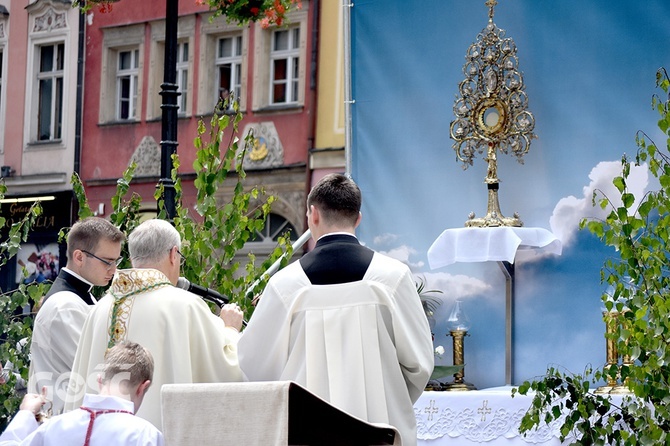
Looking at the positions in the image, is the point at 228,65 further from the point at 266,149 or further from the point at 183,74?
the point at 266,149

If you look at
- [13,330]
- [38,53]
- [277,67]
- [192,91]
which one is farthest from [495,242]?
[38,53]

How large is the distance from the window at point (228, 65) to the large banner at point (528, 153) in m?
15.4

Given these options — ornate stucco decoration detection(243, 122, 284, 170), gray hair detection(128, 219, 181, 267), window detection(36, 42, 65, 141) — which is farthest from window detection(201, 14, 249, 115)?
gray hair detection(128, 219, 181, 267)

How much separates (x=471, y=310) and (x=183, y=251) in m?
2.31

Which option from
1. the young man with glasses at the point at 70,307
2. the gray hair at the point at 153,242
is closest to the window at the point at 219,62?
the young man with glasses at the point at 70,307

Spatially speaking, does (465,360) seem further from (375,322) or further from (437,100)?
(375,322)

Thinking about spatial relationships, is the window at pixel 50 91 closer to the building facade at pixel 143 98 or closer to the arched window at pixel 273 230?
the building facade at pixel 143 98

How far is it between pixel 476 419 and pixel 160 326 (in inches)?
122

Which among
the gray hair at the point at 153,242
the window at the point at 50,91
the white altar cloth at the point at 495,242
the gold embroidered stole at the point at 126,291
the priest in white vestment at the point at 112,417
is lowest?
the priest in white vestment at the point at 112,417

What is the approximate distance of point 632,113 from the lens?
8734 millimetres

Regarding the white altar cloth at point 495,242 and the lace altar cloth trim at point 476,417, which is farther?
the white altar cloth at point 495,242

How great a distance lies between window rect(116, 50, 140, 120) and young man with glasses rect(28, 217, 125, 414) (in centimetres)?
2039

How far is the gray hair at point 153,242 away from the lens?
5820 millimetres

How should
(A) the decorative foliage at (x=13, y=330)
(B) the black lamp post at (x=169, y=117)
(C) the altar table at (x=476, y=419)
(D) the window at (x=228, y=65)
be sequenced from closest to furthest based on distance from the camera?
(C) the altar table at (x=476, y=419), (B) the black lamp post at (x=169, y=117), (A) the decorative foliage at (x=13, y=330), (D) the window at (x=228, y=65)
